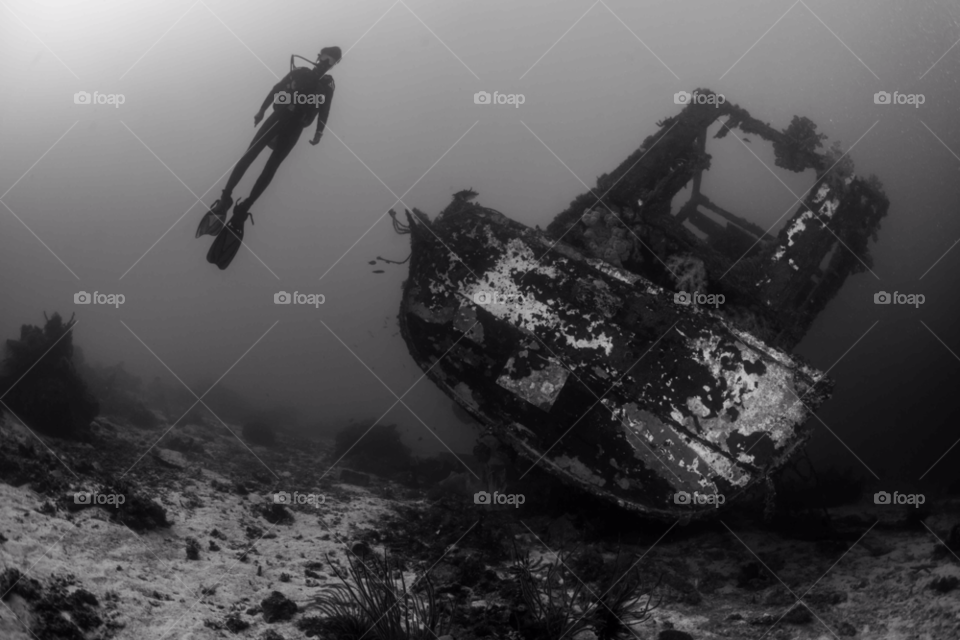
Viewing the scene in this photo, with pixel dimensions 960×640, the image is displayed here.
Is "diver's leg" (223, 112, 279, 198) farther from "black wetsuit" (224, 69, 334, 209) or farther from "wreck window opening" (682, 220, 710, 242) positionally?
"wreck window opening" (682, 220, 710, 242)

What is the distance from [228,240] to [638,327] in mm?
5744

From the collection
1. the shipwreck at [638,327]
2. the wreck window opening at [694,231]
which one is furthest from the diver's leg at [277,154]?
the wreck window opening at [694,231]

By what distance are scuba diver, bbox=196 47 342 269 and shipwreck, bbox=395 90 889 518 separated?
2449mm

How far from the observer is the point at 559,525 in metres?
5.91

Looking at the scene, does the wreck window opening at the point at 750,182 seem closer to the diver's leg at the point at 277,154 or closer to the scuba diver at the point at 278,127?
the scuba diver at the point at 278,127

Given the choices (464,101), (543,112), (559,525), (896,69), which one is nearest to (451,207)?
(559,525)

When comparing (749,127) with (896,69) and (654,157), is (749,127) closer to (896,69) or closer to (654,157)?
(654,157)

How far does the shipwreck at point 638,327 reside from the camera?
4.85 m

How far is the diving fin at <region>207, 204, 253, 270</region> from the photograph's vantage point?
671 centimetres

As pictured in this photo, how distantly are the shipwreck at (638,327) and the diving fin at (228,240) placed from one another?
251 cm

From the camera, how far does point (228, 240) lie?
684cm

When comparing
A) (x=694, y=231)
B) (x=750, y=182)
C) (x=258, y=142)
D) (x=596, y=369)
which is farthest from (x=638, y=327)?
(x=750, y=182)

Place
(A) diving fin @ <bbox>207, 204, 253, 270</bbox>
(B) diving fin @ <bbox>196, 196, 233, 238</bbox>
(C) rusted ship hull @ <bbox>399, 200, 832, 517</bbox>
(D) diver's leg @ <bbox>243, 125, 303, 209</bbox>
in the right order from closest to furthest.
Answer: (C) rusted ship hull @ <bbox>399, 200, 832, 517</bbox>
(B) diving fin @ <bbox>196, 196, 233, 238</bbox>
(A) diving fin @ <bbox>207, 204, 253, 270</bbox>
(D) diver's leg @ <bbox>243, 125, 303, 209</bbox>

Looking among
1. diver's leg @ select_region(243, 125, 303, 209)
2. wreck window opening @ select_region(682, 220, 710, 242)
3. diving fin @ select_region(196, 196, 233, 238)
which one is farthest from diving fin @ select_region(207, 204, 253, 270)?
wreck window opening @ select_region(682, 220, 710, 242)
